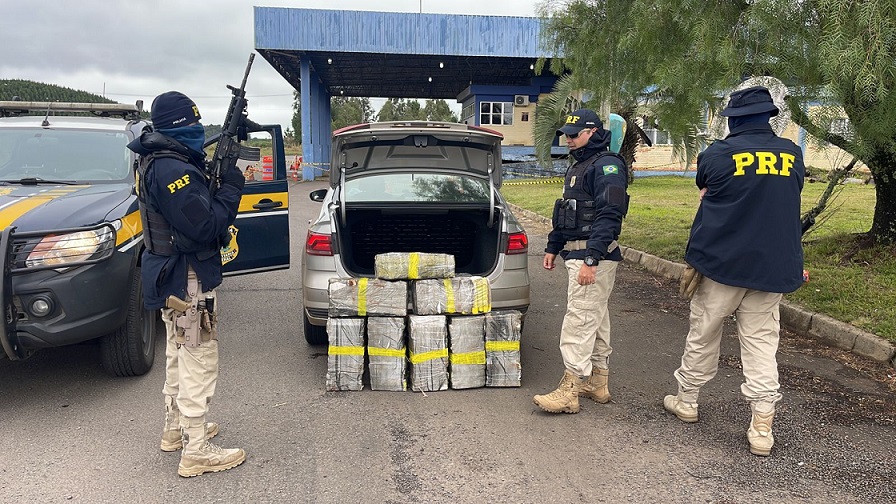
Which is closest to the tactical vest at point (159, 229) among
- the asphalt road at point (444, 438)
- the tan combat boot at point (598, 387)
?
the asphalt road at point (444, 438)

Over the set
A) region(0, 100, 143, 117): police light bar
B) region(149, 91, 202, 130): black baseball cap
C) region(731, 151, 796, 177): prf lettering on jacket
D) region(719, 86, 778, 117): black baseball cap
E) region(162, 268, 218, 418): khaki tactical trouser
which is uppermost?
region(0, 100, 143, 117): police light bar

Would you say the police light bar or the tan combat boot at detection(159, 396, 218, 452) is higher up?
the police light bar

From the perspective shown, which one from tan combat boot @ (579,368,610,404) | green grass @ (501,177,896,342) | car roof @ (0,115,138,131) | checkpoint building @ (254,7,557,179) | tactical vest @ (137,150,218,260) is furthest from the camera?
checkpoint building @ (254,7,557,179)

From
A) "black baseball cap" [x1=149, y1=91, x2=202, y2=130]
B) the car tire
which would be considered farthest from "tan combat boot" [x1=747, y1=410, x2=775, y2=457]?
the car tire

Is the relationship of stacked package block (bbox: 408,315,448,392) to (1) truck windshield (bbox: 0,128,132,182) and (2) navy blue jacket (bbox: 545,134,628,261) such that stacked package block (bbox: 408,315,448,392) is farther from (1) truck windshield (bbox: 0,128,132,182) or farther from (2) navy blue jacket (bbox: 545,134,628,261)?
(1) truck windshield (bbox: 0,128,132,182)

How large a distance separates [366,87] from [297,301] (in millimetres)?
34952

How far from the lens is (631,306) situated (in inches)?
263

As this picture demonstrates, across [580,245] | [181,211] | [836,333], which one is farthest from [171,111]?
[836,333]

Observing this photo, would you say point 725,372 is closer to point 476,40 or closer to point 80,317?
point 80,317

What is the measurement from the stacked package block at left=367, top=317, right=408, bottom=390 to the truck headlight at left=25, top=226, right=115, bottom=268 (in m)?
1.76

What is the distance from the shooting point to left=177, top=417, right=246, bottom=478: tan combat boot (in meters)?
3.15

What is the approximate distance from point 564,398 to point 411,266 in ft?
4.46

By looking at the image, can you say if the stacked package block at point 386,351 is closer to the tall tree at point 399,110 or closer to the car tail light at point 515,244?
the car tail light at point 515,244

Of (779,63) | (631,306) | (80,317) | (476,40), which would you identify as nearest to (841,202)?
(631,306)
